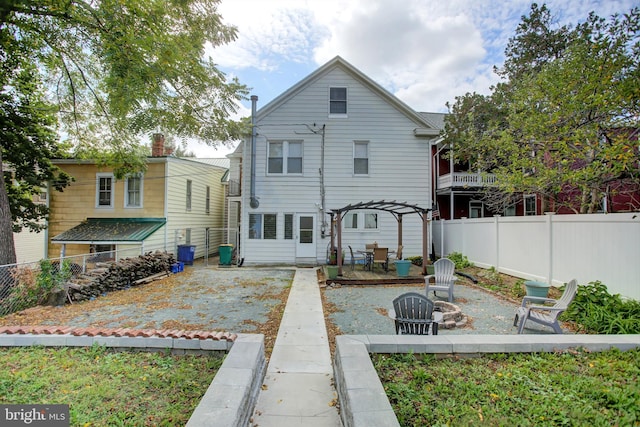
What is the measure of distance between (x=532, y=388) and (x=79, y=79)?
1393cm

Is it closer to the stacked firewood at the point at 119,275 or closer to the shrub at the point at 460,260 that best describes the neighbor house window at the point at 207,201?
the stacked firewood at the point at 119,275

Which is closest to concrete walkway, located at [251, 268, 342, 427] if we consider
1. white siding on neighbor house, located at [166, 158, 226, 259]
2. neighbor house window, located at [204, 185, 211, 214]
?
white siding on neighbor house, located at [166, 158, 226, 259]

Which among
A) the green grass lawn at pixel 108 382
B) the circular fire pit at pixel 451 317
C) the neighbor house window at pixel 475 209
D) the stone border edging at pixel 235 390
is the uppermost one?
the neighbor house window at pixel 475 209

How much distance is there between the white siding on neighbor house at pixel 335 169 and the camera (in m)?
13.2

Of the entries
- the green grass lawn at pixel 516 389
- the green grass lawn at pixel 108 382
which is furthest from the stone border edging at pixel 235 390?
the green grass lawn at pixel 516 389

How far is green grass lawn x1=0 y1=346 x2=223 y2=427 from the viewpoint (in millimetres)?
2611

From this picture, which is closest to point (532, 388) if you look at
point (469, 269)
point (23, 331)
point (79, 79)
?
point (23, 331)

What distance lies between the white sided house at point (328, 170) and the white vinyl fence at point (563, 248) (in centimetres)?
342

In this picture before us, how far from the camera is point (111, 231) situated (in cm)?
1259

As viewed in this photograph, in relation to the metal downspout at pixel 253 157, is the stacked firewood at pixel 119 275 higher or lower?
lower

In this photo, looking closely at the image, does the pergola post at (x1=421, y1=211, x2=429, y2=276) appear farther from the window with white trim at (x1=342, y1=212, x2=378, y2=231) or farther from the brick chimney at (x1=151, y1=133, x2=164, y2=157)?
the brick chimney at (x1=151, y1=133, x2=164, y2=157)

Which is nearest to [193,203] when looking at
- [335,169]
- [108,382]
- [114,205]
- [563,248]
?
[114,205]

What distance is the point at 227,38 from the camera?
316 inches

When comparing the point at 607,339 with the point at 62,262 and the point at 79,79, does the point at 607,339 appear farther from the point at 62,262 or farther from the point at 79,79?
the point at 79,79
